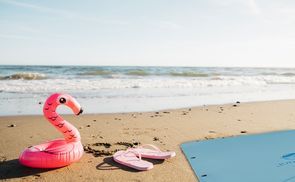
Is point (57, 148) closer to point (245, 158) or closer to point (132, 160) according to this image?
point (132, 160)

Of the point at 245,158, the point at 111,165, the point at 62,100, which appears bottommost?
the point at 111,165

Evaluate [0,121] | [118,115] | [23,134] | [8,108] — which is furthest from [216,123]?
[8,108]

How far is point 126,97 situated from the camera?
9070mm

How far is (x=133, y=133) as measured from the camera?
4.68m

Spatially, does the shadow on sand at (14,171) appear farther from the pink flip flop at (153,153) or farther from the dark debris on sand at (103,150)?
the pink flip flop at (153,153)

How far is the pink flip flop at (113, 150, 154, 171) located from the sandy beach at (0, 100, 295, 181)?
5cm

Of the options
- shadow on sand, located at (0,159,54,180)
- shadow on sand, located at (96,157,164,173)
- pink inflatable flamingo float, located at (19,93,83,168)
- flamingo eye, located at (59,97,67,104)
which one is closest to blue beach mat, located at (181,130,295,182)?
shadow on sand, located at (96,157,164,173)

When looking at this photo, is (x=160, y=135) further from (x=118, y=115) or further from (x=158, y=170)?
(x=118, y=115)

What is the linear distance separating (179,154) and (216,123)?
1948mm

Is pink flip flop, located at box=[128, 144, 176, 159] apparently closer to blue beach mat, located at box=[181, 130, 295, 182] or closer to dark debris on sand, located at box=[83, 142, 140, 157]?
blue beach mat, located at box=[181, 130, 295, 182]

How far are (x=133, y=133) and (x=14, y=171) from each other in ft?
6.26

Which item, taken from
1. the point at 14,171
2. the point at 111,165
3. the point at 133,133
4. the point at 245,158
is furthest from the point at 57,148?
the point at 245,158

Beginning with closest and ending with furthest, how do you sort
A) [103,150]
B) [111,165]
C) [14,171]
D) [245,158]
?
[14,171] → [245,158] → [111,165] → [103,150]

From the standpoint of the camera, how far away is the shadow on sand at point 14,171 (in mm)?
2986
